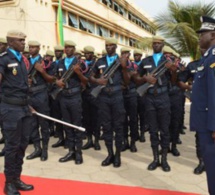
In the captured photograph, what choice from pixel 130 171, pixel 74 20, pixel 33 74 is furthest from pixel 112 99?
pixel 74 20

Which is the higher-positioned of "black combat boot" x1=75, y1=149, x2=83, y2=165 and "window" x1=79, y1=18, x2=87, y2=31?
"window" x1=79, y1=18, x2=87, y2=31

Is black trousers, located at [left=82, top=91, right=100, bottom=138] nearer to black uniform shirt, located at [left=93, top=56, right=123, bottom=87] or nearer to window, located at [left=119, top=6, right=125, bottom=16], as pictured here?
black uniform shirt, located at [left=93, top=56, right=123, bottom=87]

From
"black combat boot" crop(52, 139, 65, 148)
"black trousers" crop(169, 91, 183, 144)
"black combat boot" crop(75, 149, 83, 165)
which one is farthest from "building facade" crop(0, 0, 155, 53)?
"black combat boot" crop(75, 149, 83, 165)

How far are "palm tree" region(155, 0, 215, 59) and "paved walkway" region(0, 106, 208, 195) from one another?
25.2 ft

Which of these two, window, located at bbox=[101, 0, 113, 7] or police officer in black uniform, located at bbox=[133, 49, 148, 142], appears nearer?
police officer in black uniform, located at bbox=[133, 49, 148, 142]

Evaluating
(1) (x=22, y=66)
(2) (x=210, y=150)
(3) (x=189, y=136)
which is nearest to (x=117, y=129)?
(1) (x=22, y=66)

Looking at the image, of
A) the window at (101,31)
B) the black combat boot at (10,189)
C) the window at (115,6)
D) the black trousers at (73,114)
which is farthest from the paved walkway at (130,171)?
the window at (115,6)

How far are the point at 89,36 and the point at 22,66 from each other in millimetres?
17943

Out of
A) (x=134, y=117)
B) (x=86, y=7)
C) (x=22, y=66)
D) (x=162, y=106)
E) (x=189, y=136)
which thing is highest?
(x=86, y=7)

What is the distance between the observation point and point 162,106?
4.28m

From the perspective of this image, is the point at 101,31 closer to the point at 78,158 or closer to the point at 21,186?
the point at 78,158

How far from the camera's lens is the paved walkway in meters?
3.86

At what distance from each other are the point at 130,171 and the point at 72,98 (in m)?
1.49

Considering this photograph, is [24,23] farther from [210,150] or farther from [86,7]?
[210,150]
